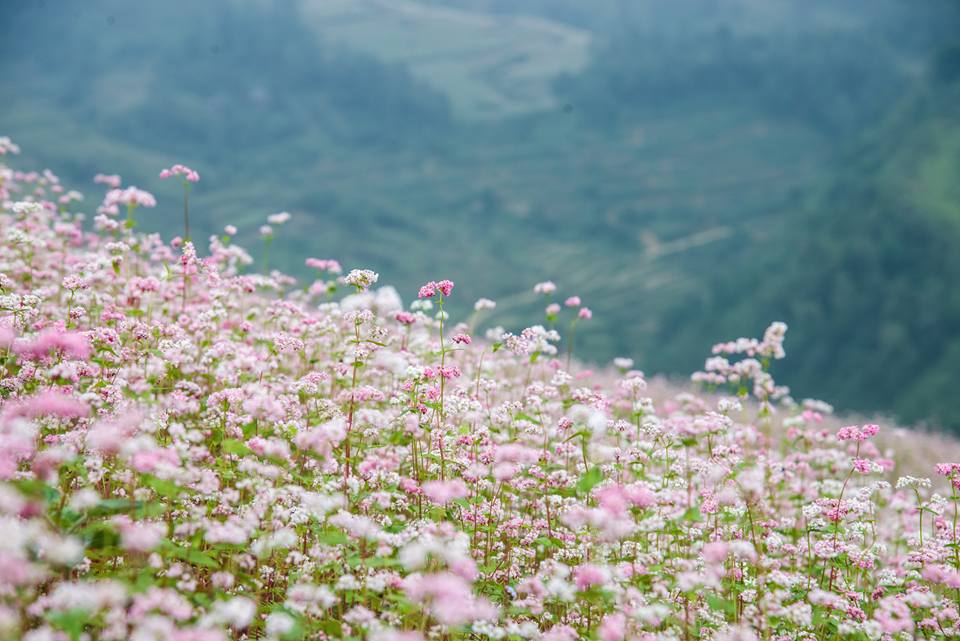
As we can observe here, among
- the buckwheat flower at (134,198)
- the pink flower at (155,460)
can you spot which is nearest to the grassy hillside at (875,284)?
the buckwheat flower at (134,198)

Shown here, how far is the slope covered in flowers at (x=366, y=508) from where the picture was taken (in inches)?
176

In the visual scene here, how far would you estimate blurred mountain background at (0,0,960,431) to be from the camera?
91562 mm

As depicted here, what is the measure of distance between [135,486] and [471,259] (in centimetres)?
13120

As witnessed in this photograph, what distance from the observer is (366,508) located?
623 cm

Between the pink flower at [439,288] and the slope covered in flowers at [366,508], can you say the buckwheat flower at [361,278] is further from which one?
the pink flower at [439,288]

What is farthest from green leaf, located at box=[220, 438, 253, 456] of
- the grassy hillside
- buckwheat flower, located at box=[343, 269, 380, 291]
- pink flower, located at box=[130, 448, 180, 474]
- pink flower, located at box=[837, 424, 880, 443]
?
the grassy hillside

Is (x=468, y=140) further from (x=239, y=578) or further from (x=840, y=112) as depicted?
(x=239, y=578)

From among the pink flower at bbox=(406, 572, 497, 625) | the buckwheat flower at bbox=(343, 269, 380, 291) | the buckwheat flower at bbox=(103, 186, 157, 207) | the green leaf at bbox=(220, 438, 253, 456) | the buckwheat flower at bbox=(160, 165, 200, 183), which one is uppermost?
the buckwheat flower at bbox=(160, 165, 200, 183)

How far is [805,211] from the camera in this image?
394 feet

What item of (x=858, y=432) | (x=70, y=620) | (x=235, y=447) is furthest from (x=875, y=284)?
(x=70, y=620)

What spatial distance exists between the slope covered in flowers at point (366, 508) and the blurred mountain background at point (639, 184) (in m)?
69.6

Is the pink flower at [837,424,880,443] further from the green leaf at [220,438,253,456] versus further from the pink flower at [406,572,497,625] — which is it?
the green leaf at [220,438,253,456]

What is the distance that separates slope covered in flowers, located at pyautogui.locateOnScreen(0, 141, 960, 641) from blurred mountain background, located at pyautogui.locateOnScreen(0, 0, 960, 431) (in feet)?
228

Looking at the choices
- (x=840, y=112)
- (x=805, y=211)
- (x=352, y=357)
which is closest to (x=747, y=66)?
(x=840, y=112)
